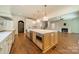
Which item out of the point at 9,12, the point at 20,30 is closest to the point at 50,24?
the point at 20,30

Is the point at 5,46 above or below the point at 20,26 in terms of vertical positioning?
below

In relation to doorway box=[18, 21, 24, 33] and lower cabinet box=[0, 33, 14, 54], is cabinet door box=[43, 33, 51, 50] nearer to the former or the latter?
doorway box=[18, 21, 24, 33]

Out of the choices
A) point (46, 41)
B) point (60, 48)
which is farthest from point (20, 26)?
point (60, 48)

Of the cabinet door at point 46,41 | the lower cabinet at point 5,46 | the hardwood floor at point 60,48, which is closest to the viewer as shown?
the lower cabinet at point 5,46

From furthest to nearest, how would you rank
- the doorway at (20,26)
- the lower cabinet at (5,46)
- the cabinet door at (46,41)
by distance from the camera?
the cabinet door at (46,41) → the doorway at (20,26) → the lower cabinet at (5,46)

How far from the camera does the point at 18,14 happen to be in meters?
1.57

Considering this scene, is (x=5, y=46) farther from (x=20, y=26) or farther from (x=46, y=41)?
(x=46, y=41)

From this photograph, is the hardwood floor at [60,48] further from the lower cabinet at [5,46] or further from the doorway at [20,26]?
the lower cabinet at [5,46]

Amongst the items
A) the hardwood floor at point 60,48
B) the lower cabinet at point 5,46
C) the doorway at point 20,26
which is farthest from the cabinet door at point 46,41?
the lower cabinet at point 5,46

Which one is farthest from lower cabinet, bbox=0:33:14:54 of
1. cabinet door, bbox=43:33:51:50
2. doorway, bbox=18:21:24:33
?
cabinet door, bbox=43:33:51:50

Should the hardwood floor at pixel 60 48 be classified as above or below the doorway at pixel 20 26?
below

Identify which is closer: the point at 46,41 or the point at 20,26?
the point at 20,26
